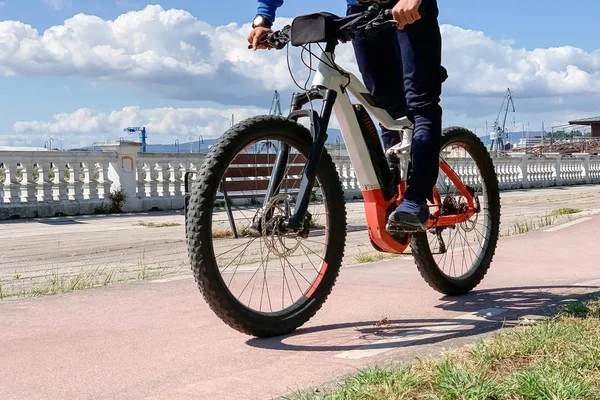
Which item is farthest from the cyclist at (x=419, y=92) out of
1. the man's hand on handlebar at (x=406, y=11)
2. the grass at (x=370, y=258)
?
the grass at (x=370, y=258)

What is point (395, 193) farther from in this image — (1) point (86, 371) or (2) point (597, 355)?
(1) point (86, 371)

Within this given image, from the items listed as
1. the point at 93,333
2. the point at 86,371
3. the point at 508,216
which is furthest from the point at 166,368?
the point at 508,216

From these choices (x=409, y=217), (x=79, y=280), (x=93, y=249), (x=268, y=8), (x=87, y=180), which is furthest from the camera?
(x=87, y=180)

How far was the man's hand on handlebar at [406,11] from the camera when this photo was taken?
140 inches

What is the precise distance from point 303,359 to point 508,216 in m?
12.4

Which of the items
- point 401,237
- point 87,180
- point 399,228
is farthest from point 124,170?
point 399,228

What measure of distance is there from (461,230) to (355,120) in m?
1.48

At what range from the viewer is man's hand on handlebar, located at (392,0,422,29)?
11.6 ft

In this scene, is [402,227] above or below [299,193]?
below

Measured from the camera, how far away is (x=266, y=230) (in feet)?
11.7

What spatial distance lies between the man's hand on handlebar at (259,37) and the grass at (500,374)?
1.79 metres

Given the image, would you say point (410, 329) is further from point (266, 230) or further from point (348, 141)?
point (348, 141)

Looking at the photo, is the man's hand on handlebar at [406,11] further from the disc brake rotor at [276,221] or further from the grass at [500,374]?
the grass at [500,374]

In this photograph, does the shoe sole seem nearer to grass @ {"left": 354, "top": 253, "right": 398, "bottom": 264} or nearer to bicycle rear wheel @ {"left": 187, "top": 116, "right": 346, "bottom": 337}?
bicycle rear wheel @ {"left": 187, "top": 116, "right": 346, "bottom": 337}
